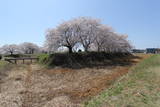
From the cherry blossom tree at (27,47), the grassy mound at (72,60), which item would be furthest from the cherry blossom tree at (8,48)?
the grassy mound at (72,60)

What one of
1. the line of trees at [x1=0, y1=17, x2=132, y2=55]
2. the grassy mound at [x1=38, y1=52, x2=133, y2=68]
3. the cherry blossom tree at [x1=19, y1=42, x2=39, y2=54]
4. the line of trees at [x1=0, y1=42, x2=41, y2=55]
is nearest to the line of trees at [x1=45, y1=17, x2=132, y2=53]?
the line of trees at [x1=0, y1=17, x2=132, y2=55]

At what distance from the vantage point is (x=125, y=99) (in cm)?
436

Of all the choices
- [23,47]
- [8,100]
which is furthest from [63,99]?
[23,47]

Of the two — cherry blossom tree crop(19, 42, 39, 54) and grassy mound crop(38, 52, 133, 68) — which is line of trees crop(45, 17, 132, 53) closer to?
grassy mound crop(38, 52, 133, 68)

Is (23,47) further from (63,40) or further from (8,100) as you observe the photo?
(8,100)

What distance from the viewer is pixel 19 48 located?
5762 centimetres

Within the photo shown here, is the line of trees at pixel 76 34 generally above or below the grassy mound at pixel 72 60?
above

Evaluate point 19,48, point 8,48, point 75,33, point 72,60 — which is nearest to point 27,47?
point 19,48

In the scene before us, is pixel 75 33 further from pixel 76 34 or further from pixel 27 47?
pixel 27 47

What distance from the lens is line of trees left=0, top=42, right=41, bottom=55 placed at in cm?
5389

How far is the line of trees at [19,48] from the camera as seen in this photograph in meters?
53.9

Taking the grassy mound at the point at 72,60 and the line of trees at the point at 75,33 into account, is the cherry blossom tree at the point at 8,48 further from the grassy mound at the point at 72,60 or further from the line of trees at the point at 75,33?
the grassy mound at the point at 72,60

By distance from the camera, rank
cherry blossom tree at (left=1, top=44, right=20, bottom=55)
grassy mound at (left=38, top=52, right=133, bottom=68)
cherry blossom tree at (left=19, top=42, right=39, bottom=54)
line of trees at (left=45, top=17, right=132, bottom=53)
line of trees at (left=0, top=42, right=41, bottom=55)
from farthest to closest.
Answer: cherry blossom tree at (left=19, top=42, right=39, bottom=54) < line of trees at (left=0, top=42, right=41, bottom=55) < cherry blossom tree at (left=1, top=44, right=20, bottom=55) < line of trees at (left=45, top=17, right=132, bottom=53) < grassy mound at (left=38, top=52, right=133, bottom=68)

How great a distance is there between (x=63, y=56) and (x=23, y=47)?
156 ft
